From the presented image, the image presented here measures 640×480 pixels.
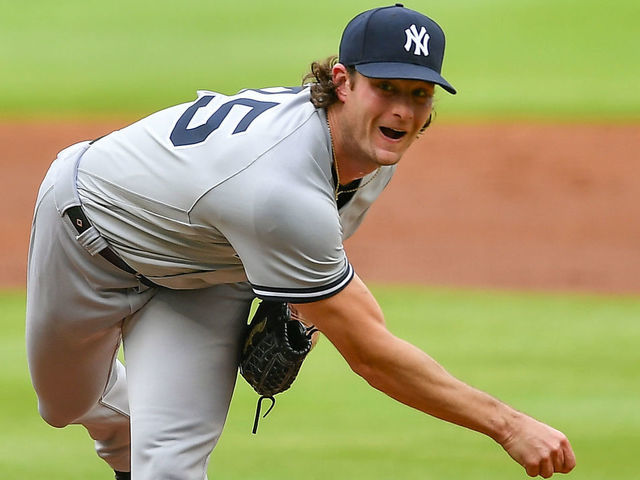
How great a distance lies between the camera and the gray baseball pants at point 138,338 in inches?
137

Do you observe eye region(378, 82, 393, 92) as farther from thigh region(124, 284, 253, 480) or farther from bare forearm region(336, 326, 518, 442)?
thigh region(124, 284, 253, 480)

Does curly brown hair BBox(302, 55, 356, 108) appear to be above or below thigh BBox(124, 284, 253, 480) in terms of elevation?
above

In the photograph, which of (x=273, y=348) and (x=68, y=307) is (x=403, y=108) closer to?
(x=273, y=348)

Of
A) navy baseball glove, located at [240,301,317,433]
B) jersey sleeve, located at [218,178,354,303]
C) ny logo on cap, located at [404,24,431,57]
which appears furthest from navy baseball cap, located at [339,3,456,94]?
navy baseball glove, located at [240,301,317,433]

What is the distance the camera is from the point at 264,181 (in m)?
3.04

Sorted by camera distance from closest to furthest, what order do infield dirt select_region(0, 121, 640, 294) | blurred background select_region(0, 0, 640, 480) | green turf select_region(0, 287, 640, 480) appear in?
1. green turf select_region(0, 287, 640, 480)
2. blurred background select_region(0, 0, 640, 480)
3. infield dirt select_region(0, 121, 640, 294)

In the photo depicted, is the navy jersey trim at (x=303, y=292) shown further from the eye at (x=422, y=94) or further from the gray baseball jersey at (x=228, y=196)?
the eye at (x=422, y=94)

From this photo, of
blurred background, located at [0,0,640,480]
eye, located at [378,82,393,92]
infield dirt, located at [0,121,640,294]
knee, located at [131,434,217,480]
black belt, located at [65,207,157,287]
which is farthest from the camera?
infield dirt, located at [0,121,640,294]

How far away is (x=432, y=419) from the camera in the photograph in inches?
200

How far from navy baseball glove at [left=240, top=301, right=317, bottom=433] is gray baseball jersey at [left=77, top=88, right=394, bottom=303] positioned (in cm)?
20

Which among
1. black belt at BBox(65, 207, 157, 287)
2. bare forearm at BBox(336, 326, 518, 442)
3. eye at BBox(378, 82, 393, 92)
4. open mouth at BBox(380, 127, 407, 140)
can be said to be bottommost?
bare forearm at BBox(336, 326, 518, 442)

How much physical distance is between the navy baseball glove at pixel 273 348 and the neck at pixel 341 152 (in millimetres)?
647

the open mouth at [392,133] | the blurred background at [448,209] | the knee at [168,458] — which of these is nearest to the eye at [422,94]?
the open mouth at [392,133]

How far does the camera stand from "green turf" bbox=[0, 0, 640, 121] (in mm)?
8930
